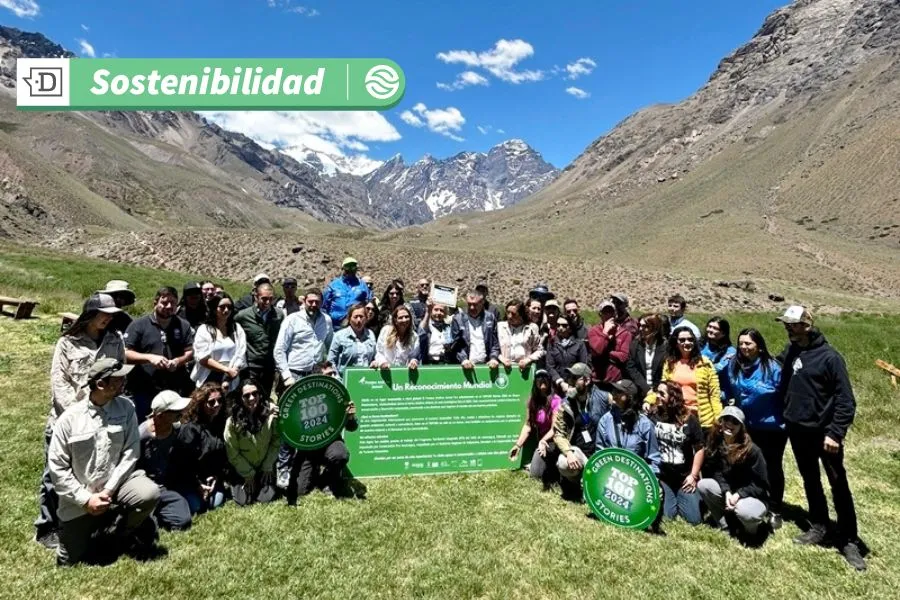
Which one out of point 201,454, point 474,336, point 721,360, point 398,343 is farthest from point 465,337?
point 201,454

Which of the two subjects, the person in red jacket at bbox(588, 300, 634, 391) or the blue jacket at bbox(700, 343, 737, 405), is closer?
the blue jacket at bbox(700, 343, 737, 405)

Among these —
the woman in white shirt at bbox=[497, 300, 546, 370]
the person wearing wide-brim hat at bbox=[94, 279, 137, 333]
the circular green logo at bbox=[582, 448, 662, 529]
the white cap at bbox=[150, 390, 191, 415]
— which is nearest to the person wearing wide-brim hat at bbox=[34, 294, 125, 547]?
the person wearing wide-brim hat at bbox=[94, 279, 137, 333]

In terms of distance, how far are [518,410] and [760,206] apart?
105m

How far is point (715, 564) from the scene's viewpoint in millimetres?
6090

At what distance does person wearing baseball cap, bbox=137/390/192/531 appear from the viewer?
241 inches

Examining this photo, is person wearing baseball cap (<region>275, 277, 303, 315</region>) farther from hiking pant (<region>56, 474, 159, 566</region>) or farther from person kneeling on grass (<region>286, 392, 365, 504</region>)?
hiking pant (<region>56, 474, 159, 566</region>)

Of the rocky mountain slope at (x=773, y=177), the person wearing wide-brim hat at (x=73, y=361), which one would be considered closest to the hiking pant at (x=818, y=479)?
the person wearing wide-brim hat at (x=73, y=361)

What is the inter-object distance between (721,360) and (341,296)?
6832 millimetres

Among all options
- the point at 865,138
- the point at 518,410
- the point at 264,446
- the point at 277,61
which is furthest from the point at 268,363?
the point at 865,138

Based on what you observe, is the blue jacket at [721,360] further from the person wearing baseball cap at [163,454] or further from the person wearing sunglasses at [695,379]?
the person wearing baseball cap at [163,454]

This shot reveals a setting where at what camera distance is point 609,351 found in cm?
848

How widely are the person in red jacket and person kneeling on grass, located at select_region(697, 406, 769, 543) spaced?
1.71m

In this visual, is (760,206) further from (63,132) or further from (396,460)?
(63,132)

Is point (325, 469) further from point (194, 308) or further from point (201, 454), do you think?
point (194, 308)
